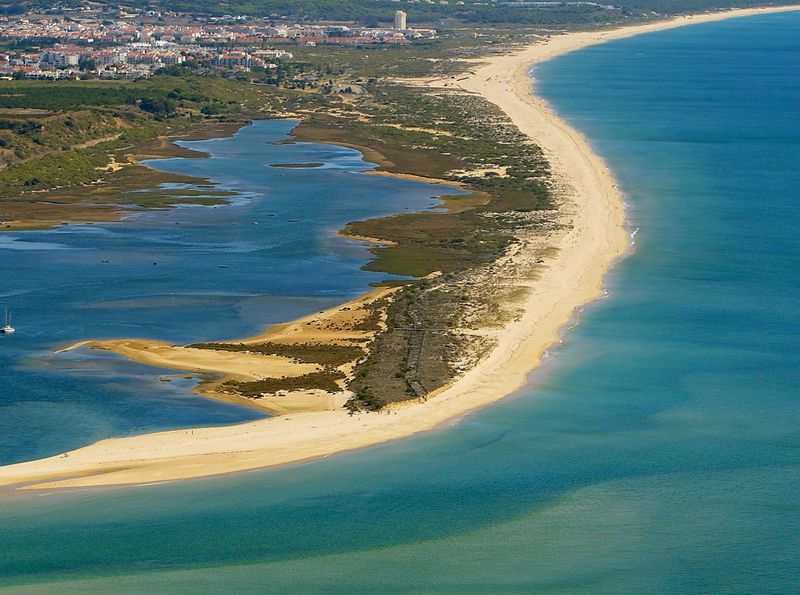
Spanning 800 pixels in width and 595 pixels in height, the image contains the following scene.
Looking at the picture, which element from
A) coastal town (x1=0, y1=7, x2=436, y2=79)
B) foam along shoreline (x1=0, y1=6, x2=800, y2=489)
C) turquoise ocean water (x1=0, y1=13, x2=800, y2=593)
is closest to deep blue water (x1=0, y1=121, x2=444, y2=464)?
foam along shoreline (x1=0, y1=6, x2=800, y2=489)

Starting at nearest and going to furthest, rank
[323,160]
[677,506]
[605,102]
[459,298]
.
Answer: [677,506] < [459,298] < [323,160] < [605,102]

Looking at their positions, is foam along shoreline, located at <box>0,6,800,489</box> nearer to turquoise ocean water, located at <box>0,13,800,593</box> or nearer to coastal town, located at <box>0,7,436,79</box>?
turquoise ocean water, located at <box>0,13,800,593</box>

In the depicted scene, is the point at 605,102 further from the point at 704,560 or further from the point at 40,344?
the point at 704,560

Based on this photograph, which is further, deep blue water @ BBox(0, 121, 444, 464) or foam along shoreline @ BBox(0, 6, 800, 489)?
deep blue water @ BBox(0, 121, 444, 464)

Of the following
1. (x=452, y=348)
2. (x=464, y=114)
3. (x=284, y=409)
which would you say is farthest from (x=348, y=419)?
(x=464, y=114)

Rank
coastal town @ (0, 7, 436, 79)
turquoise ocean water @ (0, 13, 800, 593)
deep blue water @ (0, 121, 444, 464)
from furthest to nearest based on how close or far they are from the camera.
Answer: coastal town @ (0, 7, 436, 79) < deep blue water @ (0, 121, 444, 464) < turquoise ocean water @ (0, 13, 800, 593)

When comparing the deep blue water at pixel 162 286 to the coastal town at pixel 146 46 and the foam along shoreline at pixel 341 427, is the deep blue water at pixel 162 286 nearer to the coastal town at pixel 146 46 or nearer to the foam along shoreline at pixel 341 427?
the foam along shoreline at pixel 341 427

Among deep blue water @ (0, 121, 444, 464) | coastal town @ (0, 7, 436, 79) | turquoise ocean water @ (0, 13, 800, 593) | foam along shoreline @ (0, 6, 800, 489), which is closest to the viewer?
turquoise ocean water @ (0, 13, 800, 593)
